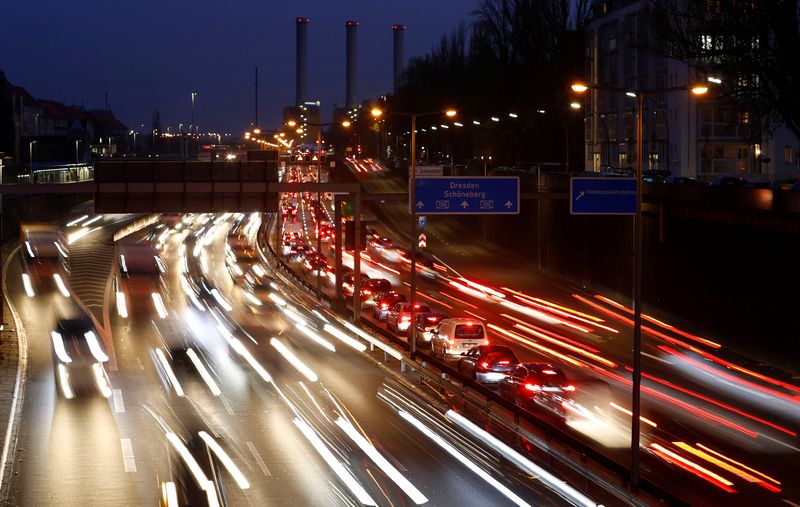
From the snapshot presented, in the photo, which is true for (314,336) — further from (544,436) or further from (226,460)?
(226,460)

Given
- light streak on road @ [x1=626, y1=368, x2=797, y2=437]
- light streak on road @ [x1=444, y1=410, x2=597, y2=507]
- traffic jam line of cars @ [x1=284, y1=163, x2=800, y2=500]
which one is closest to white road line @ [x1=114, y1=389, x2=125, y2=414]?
light streak on road @ [x1=444, y1=410, x2=597, y2=507]

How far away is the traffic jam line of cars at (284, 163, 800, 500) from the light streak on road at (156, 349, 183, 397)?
28.1 feet

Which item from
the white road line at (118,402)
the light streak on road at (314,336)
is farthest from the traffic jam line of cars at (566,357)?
the white road line at (118,402)

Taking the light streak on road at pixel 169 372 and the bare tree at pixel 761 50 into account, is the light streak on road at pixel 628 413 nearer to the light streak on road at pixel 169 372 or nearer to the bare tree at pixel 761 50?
the light streak on road at pixel 169 372

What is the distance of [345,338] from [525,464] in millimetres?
22191

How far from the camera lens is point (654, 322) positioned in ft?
163

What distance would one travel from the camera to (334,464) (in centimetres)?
2173

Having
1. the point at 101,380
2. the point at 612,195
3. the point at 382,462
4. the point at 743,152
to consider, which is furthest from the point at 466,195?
the point at 743,152

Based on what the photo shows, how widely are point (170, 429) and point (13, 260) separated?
50.9 metres

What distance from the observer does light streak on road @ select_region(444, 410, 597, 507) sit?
18188mm

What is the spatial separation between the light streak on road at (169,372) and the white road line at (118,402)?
5.20ft

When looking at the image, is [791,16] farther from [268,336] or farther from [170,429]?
[170,429]

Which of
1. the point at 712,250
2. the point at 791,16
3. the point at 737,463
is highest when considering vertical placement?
the point at 791,16

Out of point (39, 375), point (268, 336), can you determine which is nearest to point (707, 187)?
point (268, 336)
